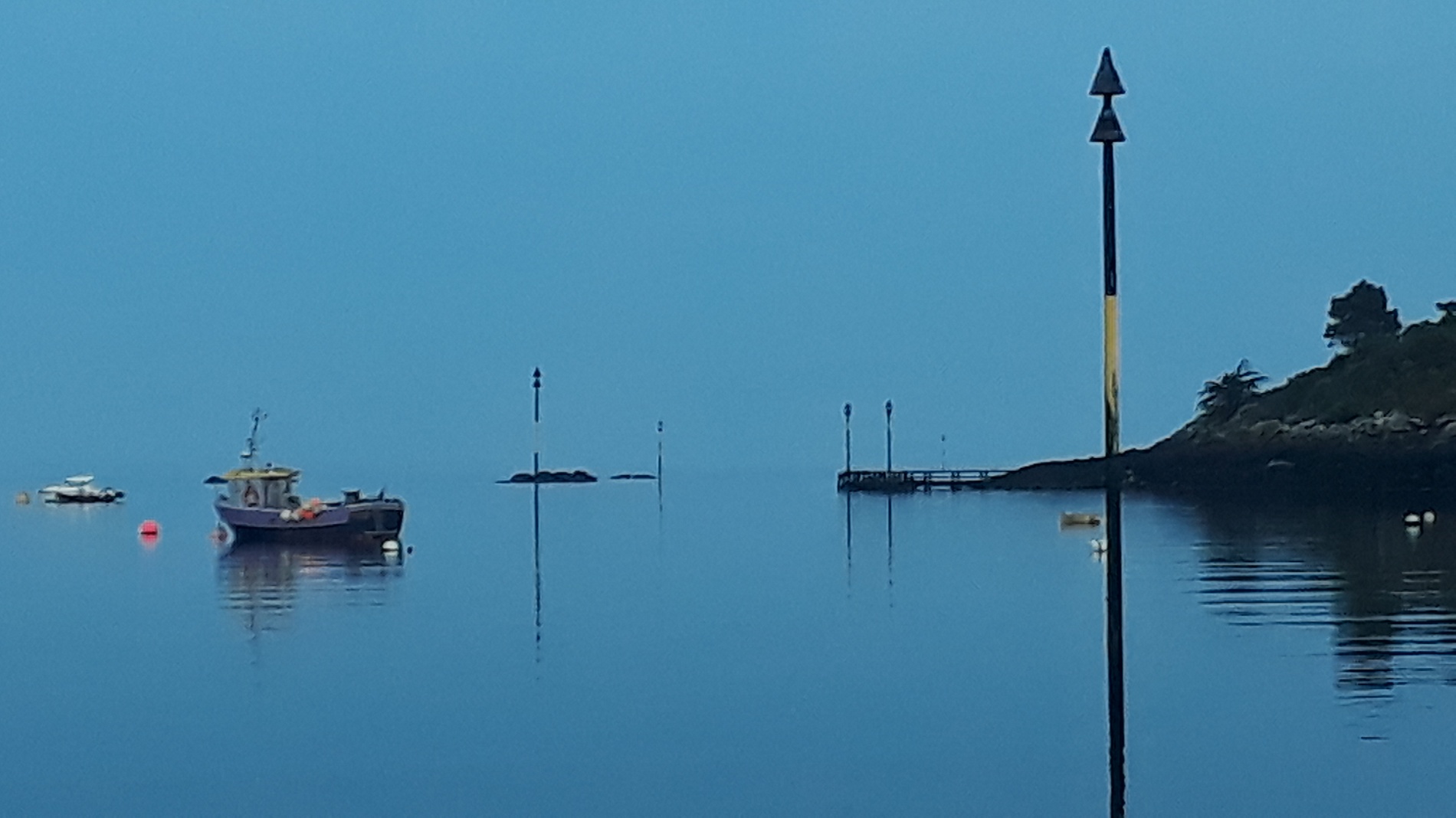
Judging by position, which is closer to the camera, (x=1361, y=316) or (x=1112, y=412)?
(x=1112, y=412)

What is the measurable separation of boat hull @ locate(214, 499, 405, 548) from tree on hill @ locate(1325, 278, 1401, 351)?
6637cm

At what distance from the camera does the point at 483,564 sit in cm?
6838

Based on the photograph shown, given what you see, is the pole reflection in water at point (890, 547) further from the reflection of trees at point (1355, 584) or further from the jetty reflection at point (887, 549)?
the reflection of trees at point (1355, 584)

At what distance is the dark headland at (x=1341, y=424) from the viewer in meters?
89.1

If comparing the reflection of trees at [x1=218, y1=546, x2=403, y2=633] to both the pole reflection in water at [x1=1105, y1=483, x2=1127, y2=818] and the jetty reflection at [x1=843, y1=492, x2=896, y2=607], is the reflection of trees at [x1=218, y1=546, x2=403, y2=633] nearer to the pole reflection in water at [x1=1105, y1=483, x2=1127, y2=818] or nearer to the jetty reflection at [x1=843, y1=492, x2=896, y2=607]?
the jetty reflection at [x1=843, y1=492, x2=896, y2=607]

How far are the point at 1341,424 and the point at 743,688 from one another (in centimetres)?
7343

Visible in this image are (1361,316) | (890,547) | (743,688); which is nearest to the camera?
(743,688)

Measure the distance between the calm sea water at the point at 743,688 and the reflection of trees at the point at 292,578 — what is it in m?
0.30

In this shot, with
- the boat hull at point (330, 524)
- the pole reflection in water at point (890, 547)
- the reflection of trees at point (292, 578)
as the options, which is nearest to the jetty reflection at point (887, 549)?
the pole reflection in water at point (890, 547)

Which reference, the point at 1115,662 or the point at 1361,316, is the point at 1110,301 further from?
the point at 1361,316

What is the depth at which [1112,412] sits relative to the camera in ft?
59.8

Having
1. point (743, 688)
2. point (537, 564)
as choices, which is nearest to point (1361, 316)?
point (537, 564)

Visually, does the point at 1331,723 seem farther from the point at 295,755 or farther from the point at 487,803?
the point at 295,755

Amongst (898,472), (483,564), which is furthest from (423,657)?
(898,472)
